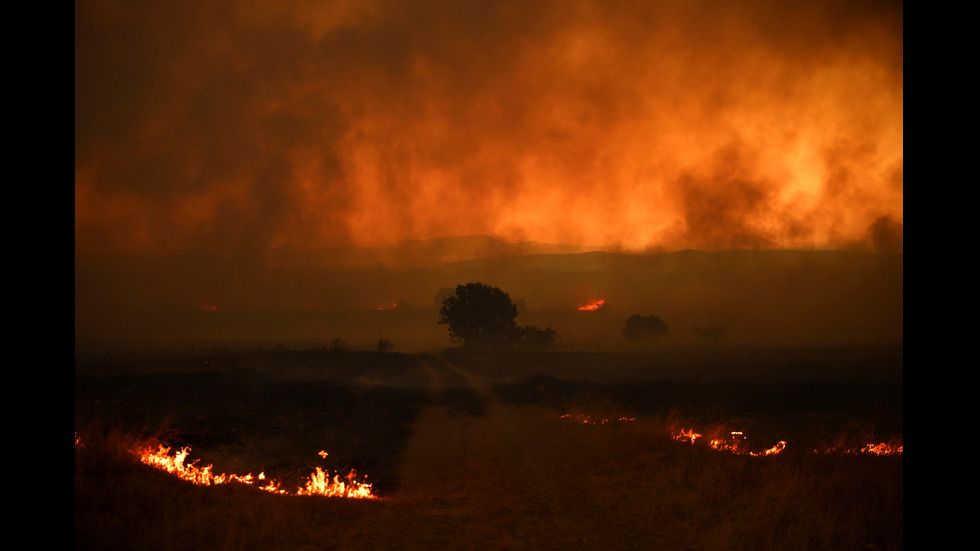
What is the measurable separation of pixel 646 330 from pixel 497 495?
93.4 metres

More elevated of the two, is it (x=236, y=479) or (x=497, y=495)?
(x=236, y=479)

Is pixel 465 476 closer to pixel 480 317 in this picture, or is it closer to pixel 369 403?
pixel 369 403

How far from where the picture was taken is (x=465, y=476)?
11.1 meters

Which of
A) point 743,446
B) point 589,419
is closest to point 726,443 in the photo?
point 743,446

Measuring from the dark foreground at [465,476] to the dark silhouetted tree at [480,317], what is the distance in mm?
43614

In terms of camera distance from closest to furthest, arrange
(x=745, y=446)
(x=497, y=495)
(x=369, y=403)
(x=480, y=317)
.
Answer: (x=497, y=495), (x=745, y=446), (x=369, y=403), (x=480, y=317)

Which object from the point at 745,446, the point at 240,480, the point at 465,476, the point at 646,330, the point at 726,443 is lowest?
the point at 646,330

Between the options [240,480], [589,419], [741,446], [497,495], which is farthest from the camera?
[589,419]

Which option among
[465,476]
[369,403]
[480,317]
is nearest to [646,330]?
[480,317]

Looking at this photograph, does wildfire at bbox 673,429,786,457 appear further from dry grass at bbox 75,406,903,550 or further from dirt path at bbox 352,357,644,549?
dirt path at bbox 352,357,644,549

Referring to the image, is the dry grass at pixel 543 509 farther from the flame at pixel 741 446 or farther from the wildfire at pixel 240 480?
the flame at pixel 741 446

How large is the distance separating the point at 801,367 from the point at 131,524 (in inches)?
2258

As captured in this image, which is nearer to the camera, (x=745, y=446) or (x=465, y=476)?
(x=465, y=476)
